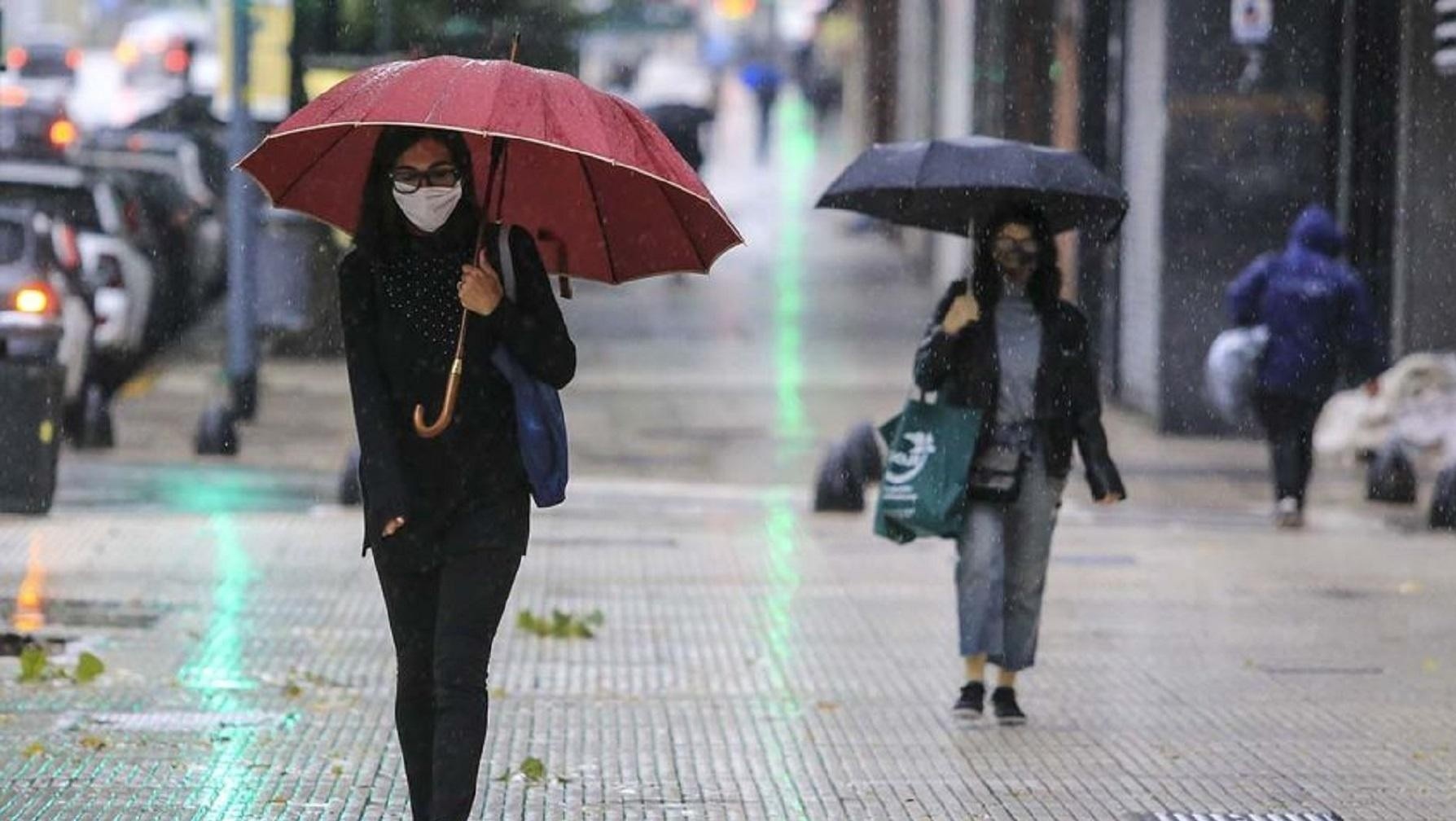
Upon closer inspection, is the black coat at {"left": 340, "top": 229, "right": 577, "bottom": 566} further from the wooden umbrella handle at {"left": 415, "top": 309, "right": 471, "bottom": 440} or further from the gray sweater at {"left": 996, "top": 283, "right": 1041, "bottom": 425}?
the gray sweater at {"left": 996, "top": 283, "right": 1041, "bottom": 425}

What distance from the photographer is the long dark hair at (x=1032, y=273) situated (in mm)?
8578

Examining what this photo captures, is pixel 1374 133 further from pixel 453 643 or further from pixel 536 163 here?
pixel 453 643

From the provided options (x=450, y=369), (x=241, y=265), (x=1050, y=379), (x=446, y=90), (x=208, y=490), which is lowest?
(x=208, y=490)

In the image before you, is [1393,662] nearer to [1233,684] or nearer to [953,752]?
[1233,684]

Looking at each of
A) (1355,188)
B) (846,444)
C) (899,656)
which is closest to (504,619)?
(899,656)

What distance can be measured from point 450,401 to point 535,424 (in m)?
0.20

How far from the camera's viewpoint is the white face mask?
5.88 m

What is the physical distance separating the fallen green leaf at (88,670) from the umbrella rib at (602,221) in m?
3.09

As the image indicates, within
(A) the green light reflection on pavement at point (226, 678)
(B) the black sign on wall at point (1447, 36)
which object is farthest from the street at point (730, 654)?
(B) the black sign on wall at point (1447, 36)

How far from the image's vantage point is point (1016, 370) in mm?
8539

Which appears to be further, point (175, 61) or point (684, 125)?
point (175, 61)

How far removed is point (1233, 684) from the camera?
9.32 m

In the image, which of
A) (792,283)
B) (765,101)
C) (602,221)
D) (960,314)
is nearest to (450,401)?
(602,221)

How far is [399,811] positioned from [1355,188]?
529 inches
